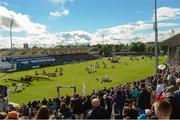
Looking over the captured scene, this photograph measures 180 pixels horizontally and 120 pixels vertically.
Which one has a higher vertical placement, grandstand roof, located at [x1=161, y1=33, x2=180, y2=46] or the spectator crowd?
grandstand roof, located at [x1=161, y1=33, x2=180, y2=46]

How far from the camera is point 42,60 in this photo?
10700 centimetres

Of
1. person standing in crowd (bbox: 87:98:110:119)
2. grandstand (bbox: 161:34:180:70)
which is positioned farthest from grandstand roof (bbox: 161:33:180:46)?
person standing in crowd (bbox: 87:98:110:119)

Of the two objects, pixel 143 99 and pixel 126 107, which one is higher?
pixel 126 107

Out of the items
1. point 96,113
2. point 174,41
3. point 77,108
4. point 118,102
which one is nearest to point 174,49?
point 174,41

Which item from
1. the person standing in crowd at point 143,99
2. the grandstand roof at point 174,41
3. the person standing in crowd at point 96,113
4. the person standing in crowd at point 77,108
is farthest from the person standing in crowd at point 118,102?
the grandstand roof at point 174,41

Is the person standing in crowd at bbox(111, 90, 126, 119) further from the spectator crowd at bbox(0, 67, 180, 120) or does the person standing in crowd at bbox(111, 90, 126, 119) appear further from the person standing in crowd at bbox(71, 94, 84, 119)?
the person standing in crowd at bbox(71, 94, 84, 119)

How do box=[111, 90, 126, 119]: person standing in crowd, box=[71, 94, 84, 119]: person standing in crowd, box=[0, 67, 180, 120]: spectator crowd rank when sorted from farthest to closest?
box=[111, 90, 126, 119]: person standing in crowd, box=[71, 94, 84, 119]: person standing in crowd, box=[0, 67, 180, 120]: spectator crowd

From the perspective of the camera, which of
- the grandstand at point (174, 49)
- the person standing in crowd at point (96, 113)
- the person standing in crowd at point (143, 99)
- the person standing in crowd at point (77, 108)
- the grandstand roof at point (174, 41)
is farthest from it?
the grandstand at point (174, 49)

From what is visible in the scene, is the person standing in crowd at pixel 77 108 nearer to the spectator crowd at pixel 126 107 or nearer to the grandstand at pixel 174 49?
the spectator crowd at pixel 126 107

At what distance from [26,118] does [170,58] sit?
38.3 m

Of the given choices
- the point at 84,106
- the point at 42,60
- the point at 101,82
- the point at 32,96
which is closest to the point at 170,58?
the point at 101,82

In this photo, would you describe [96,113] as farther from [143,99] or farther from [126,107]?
[143,99]

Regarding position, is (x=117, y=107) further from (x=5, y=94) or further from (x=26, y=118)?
(x=5, y=94)

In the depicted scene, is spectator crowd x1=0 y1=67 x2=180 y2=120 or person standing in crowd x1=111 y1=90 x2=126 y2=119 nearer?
spectator crowd x1=0 y1=67 x2=180 y2=120
